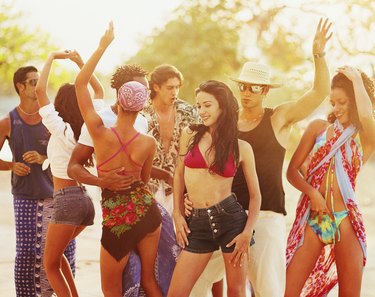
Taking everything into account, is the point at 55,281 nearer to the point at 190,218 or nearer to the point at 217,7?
the point at 190,218

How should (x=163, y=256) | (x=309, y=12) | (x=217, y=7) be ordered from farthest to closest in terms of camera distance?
1. (x=217, y=7)
2. (x=309, y=12)
3. (x=163, y=256)

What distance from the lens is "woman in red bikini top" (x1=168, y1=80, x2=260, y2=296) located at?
433cm

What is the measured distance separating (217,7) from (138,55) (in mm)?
3868

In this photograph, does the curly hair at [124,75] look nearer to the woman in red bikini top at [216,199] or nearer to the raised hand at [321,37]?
the woman in red bikini top at [216,199]

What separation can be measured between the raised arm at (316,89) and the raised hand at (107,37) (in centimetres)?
120

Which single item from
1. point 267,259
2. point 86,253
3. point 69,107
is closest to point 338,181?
point 267,259

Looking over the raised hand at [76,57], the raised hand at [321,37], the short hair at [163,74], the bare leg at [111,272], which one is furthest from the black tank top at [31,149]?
the raised hand at [321,37]

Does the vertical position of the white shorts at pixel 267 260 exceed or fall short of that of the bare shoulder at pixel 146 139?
it falls short

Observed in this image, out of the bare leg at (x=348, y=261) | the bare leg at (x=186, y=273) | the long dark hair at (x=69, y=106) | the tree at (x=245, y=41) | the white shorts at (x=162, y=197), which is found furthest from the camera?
the tree at (x=245, y=41)

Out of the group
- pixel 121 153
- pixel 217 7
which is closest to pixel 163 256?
pixel 121 153

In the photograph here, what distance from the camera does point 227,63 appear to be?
27.9m

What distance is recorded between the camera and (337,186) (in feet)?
16.1

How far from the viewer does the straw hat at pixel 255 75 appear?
4.98m

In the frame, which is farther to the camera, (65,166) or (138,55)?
(138,55)
